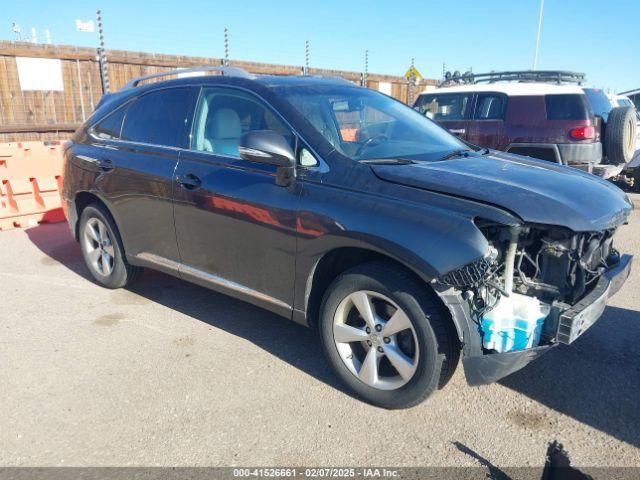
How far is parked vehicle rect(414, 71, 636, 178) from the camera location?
7.80 metres

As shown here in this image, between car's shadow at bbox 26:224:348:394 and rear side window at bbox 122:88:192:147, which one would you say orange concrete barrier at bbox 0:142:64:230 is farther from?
rear side window at bbox 122:88:192:147

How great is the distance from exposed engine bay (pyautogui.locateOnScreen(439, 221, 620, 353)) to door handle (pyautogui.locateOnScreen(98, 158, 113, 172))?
3092 millimetres

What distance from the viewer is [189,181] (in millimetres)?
3801

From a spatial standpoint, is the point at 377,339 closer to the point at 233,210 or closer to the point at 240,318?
the point at 233,210

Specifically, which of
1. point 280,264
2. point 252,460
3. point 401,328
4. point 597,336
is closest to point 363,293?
point 401,328

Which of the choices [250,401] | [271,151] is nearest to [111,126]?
[271,151]

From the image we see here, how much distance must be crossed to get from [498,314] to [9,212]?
22.4ft

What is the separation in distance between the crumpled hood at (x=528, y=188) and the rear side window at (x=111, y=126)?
8.69ft

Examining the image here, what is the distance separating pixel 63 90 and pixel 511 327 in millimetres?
11151

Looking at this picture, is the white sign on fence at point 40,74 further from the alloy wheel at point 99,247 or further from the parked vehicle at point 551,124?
the parked vehicle at point 551,124

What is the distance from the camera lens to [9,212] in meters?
7.23

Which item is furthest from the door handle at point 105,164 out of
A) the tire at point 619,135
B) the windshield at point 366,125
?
the tire at point 619,135

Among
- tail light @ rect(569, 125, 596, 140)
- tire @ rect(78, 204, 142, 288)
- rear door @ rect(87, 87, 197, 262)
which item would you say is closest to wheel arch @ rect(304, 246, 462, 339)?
rear door @ rect(87, 87, 197, 262)

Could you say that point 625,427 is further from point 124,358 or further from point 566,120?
point 566,120
